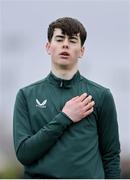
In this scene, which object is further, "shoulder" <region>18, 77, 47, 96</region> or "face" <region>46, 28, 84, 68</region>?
"shoulder" <region>18, 77, 47, 96</region>

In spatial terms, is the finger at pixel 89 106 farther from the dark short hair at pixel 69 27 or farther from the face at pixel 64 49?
the dark short hair at pixel 69 27

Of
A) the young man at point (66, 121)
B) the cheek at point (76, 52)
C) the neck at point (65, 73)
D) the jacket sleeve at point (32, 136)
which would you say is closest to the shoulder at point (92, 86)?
the young man at point (66, 121)

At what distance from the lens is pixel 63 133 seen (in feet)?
15.1

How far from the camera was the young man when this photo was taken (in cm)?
457

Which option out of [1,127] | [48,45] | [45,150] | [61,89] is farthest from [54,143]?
[1,127]

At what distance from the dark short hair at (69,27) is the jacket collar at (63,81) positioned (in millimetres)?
249

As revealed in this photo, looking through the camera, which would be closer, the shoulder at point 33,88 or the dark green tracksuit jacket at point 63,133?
the dark green tracksuit jacket at point 63,133


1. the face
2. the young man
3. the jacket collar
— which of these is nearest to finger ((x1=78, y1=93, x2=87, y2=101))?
the young man

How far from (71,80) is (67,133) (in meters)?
0.40

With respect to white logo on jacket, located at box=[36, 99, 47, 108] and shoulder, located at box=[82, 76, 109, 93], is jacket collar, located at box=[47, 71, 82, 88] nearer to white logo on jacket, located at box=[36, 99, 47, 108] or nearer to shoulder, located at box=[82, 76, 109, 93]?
shoulder, located at box=[82, 76, 109, 93]

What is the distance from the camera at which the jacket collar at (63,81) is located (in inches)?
187

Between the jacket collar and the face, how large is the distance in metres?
0.10

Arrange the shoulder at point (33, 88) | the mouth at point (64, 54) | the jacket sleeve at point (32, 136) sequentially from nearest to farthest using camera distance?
1. the jacket sleeve at point (32, 136)
2. the mouth at point (64, 54)
3. the shoulder at point (33, 88)

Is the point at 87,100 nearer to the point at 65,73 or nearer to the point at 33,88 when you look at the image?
the point at 65,73
